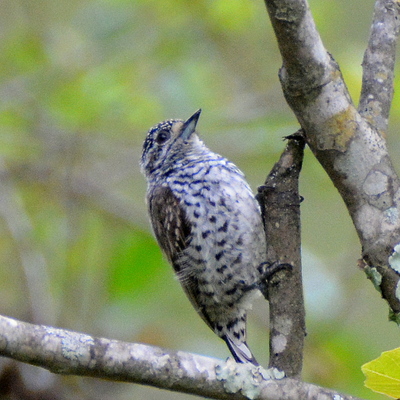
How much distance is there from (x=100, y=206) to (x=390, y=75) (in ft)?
10.1

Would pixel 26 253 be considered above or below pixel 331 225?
below

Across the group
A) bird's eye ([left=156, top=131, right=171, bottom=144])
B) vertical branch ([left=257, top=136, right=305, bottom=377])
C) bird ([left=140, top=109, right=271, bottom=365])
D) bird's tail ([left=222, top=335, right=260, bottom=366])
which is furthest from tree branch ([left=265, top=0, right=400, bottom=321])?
bird's eye ([left=156, top=131, right=171, bottom=144])

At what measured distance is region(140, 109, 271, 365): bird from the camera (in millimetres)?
3529

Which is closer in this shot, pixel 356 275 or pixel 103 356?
pixel 103 356

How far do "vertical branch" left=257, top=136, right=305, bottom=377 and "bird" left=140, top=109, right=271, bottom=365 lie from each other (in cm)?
79

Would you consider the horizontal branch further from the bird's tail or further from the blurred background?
the blurred background

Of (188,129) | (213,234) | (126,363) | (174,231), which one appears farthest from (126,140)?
(126,363)

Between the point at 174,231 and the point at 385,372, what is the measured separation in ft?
6.63

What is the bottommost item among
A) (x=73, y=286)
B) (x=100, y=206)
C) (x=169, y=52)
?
(x=73, y=286)

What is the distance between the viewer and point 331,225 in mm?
6672

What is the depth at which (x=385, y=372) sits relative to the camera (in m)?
1.86

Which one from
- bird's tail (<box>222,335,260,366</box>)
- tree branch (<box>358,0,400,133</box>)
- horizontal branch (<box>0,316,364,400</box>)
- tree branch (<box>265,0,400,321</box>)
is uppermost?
tree branch (<box>358,0,400,133</box>)

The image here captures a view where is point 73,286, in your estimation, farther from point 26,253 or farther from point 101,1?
point 101,1

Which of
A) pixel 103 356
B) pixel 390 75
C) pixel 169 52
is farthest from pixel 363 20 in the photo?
pixel 103 356
